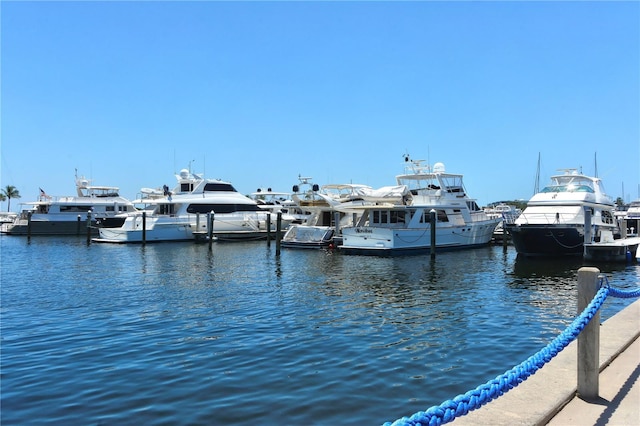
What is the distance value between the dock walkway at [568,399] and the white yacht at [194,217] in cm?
3571

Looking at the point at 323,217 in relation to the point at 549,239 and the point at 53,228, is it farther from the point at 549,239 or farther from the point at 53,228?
the point at 53,228

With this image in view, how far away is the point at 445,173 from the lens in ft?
116

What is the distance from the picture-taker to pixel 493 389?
3465 mm

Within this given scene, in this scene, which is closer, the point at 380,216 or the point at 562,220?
the point at 562,220

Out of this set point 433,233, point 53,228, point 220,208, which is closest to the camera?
point 433,233

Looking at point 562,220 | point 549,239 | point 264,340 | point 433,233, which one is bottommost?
point 264,340

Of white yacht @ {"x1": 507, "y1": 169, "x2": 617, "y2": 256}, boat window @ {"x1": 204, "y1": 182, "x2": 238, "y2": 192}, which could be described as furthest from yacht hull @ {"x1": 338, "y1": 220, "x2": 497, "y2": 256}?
boat window @ {"x1": 204, "y1": 182, "x2": 238, "y2": 192}

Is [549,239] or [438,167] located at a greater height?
[438,167]

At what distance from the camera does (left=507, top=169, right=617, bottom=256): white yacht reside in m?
26.1

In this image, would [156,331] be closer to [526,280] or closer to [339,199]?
[526,280]

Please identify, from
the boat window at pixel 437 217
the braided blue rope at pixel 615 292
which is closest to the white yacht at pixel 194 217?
the boat window at pixel 437 217

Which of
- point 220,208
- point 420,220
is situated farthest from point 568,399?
point 220,208

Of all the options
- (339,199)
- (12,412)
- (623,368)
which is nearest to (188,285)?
(12,412)

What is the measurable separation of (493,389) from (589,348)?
1.98 meters
